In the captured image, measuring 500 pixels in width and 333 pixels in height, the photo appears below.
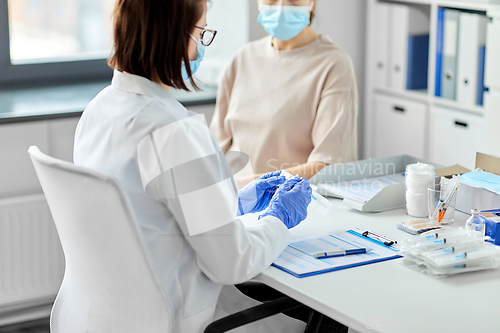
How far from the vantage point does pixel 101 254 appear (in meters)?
1.14

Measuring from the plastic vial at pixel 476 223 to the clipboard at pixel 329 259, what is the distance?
181mm

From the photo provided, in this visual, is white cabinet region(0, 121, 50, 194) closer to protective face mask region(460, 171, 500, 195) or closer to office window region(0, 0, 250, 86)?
office window region(0, 0, 250, 86)

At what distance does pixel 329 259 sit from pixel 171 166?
395 mm

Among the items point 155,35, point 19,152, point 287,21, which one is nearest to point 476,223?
point 155,35

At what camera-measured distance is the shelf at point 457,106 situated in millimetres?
2500

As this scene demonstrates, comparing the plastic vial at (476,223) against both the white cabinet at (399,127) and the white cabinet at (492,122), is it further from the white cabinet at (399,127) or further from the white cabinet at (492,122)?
the white cabinet at (399,127)

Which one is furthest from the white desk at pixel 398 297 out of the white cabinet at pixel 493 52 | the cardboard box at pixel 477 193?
the white cabinet at pixel 493 52

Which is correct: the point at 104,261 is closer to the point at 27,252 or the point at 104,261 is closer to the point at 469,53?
the point at 27,252

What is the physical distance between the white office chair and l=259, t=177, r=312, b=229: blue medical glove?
20 cm

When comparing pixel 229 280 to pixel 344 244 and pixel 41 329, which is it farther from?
pixel 41 329

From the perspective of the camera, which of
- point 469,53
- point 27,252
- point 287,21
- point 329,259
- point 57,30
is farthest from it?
point 57,30

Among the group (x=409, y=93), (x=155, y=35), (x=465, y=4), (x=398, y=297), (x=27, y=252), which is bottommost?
(x=27, y=252)

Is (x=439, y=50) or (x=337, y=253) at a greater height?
(x=439, y=50)

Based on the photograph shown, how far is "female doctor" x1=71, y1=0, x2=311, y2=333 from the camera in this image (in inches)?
43.4
